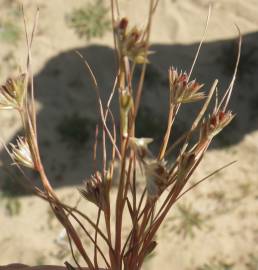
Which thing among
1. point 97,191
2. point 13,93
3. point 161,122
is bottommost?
point 97,191

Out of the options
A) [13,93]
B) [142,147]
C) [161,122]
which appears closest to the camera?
[142,147]

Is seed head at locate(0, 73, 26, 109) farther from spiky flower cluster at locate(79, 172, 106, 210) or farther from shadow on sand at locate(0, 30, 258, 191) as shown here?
shadow on sand at locate(0, 30, 258, 191)

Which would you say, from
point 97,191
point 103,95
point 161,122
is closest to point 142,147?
point 97,191

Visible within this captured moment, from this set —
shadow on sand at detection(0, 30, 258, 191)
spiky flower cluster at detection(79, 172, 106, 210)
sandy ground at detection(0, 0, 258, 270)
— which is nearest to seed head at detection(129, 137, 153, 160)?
spiky flower cluster at detection(79, 172, 106, 210)

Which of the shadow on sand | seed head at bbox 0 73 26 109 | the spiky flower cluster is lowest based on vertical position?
the spiky flower cluster

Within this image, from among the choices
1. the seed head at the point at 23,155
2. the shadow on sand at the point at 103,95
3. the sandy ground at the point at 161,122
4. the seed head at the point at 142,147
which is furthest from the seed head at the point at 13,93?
the shadow on sand at the point at 103,95

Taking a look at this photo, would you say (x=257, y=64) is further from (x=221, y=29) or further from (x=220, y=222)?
(x=220, y=222)

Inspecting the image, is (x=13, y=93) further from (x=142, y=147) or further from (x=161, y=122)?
(x=161, y=122)

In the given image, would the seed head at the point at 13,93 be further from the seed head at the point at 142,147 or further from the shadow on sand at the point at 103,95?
the shadow on sand at the point at 103,95
